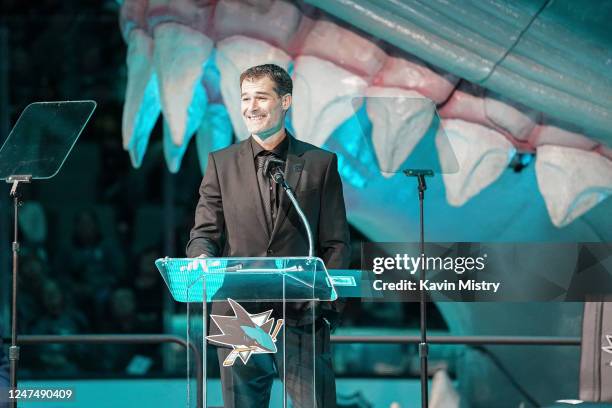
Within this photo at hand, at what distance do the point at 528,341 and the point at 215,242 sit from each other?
1181mm

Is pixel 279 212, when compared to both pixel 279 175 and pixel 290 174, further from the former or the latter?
pixel 279 175

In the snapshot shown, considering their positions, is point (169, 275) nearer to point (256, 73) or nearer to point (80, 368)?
point (256, 73)

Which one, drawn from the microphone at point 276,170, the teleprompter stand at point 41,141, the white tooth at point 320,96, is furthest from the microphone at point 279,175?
the teleprompter stand at point 41,141

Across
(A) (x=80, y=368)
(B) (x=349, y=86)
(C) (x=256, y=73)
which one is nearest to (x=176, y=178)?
(A) (x=80, y=368)

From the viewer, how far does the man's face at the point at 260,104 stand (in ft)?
9.47

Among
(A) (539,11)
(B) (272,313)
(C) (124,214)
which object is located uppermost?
(A) (539,11)

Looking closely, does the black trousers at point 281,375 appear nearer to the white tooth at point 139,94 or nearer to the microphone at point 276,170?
the microphone at point 276,170

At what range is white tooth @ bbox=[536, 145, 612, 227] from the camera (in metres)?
3.31

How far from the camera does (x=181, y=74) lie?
3.50 metres

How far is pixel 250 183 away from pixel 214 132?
0.92 meters

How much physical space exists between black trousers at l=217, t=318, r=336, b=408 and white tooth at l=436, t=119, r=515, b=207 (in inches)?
42.8

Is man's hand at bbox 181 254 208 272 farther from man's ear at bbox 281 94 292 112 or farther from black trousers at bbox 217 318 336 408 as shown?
man's ear at bbox 281 94 292 112

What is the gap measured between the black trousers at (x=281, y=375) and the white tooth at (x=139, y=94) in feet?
4.30

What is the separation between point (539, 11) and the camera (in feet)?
10.1
